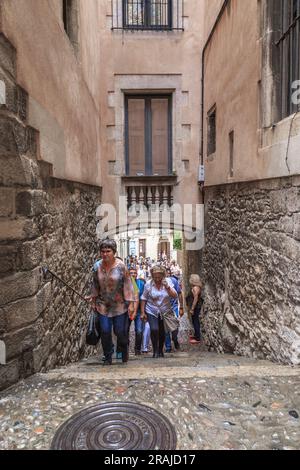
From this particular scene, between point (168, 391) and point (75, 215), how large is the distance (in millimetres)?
3148

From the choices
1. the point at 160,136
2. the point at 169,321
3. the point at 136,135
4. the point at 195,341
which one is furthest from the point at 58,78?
the point at 195,341

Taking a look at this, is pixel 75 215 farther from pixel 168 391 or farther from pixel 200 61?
pixel 200 61

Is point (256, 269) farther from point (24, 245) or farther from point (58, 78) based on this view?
point (58, 78)

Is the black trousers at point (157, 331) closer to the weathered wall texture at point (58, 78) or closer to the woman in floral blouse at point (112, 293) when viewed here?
the woman in floral blouse at point (112, 293)

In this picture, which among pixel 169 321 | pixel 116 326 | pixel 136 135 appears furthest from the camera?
pixel 136 135

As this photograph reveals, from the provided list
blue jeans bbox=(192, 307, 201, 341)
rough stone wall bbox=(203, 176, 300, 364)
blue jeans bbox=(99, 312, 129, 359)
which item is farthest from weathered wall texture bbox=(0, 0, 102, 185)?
blue jeans bbox=(192, 307, 201, 341)

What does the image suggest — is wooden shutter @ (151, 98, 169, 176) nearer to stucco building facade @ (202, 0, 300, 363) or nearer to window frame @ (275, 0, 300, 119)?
Result: stucco building facade @ (202, 0, 300, 363)

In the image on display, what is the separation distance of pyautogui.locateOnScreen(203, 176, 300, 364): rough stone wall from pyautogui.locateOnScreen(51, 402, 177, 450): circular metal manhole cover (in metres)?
1.72

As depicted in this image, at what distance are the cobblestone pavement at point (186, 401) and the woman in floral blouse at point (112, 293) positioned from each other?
546mm

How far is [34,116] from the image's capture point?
3.43 m

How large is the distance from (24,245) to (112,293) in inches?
43.0

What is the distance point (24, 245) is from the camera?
3174 mm

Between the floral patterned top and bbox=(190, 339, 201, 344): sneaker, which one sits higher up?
the floral patterned top

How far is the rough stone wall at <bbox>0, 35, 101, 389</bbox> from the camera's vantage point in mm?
2984
